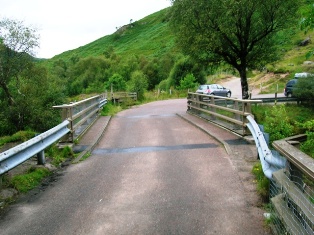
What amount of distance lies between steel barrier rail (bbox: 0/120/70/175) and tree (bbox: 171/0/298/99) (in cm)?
1460

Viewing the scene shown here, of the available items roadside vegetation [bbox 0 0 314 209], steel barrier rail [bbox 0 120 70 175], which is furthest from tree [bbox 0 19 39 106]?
steel barrier rail [bbox 0 120 70 175]

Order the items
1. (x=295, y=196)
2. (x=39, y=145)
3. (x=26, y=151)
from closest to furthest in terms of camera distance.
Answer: (x=295, y=196) < (x=26, y=151) < (x=39, y=145)

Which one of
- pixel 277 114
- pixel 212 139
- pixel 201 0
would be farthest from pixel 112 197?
pixel 201 0

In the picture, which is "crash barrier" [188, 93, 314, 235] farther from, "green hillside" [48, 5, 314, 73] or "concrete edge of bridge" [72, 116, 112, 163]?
"green hillside" [48, 5, 314, 73]

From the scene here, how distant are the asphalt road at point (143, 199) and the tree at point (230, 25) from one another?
536 inches

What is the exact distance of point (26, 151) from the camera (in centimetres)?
604

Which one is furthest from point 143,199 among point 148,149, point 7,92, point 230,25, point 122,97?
point 122,97

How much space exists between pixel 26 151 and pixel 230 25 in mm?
17333

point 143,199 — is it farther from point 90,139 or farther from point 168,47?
point 168,47

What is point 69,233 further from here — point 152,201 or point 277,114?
point 277,114

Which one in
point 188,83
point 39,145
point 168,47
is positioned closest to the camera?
point 39,145

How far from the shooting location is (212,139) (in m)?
10.0

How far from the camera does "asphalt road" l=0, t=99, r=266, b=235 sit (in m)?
4.24

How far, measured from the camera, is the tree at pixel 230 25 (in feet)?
65.9
